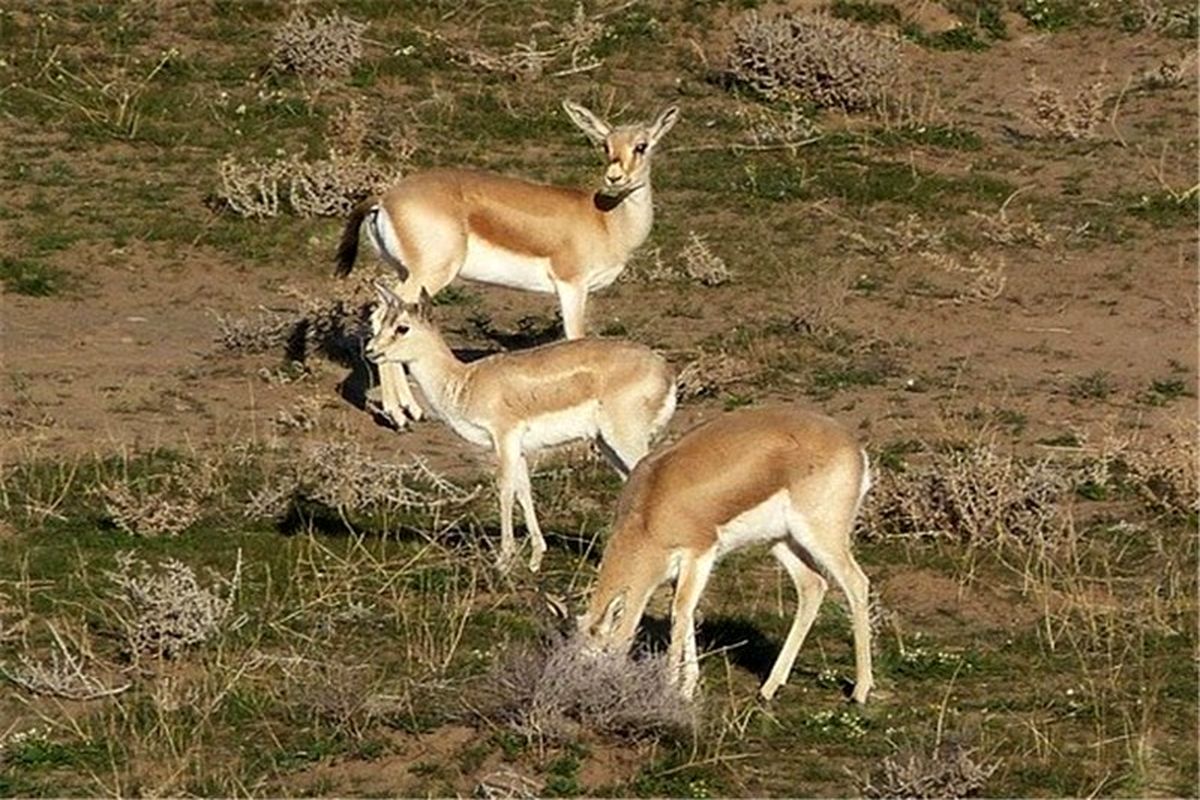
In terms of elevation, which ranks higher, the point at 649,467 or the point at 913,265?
the point at 649,467

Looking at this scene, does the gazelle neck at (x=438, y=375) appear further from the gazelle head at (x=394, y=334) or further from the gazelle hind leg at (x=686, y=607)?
the gazelle hind leg at (x=686, y=607)

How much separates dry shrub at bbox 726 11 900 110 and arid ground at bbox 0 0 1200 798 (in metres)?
0.05

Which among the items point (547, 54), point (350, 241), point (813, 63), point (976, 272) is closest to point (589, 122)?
point (350, 241)

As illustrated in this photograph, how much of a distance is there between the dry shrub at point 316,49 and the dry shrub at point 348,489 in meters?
7.23

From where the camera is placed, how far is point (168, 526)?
10828 mm

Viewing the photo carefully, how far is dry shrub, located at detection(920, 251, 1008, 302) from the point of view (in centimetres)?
1491

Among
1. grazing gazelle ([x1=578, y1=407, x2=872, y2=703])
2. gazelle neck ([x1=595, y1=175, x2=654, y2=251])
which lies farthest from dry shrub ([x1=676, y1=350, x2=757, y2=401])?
grazing gazelle ([x1=578, y1=407, x2=872, y2=703])

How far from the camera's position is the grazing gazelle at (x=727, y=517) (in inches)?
339

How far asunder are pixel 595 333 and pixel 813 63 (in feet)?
14.9

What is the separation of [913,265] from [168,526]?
5964mm

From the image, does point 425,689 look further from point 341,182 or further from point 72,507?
point 341,182

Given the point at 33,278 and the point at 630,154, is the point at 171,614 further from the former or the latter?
the point at 33,278

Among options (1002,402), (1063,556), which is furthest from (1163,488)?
(1002,402)

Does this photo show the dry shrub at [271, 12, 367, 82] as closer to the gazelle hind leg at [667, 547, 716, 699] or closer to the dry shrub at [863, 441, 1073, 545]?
the dry shrub at [863, 441, 1073, 545]
